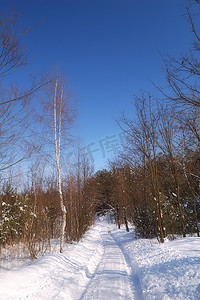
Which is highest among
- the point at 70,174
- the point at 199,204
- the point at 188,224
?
the point at 70,174

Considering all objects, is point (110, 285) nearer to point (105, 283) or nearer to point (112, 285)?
point (112, 285)

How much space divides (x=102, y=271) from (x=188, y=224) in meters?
10.5

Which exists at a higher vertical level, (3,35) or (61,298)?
(3,35)

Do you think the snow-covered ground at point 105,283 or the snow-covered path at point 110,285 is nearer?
the snow-covered ground at point 105,283

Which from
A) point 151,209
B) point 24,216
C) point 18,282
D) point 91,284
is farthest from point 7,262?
point 151,209

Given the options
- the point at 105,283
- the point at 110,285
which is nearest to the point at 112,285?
the point at 110,285

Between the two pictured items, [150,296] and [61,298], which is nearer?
[150,296]

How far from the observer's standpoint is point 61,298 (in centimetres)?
427

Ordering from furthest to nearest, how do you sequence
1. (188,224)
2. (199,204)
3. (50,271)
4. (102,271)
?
(199,204), (188,224), (102,271), (50,271)

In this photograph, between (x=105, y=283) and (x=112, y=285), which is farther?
(x=105, y=283)

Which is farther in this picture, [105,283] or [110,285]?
[105,283]

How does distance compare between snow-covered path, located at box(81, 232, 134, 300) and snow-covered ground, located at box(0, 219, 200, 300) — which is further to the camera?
snow-covered path, located at box(81, 232, 134, 300)

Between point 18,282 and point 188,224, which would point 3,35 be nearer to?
point 18,282

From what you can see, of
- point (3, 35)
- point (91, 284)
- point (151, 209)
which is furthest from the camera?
point (151, 209)
